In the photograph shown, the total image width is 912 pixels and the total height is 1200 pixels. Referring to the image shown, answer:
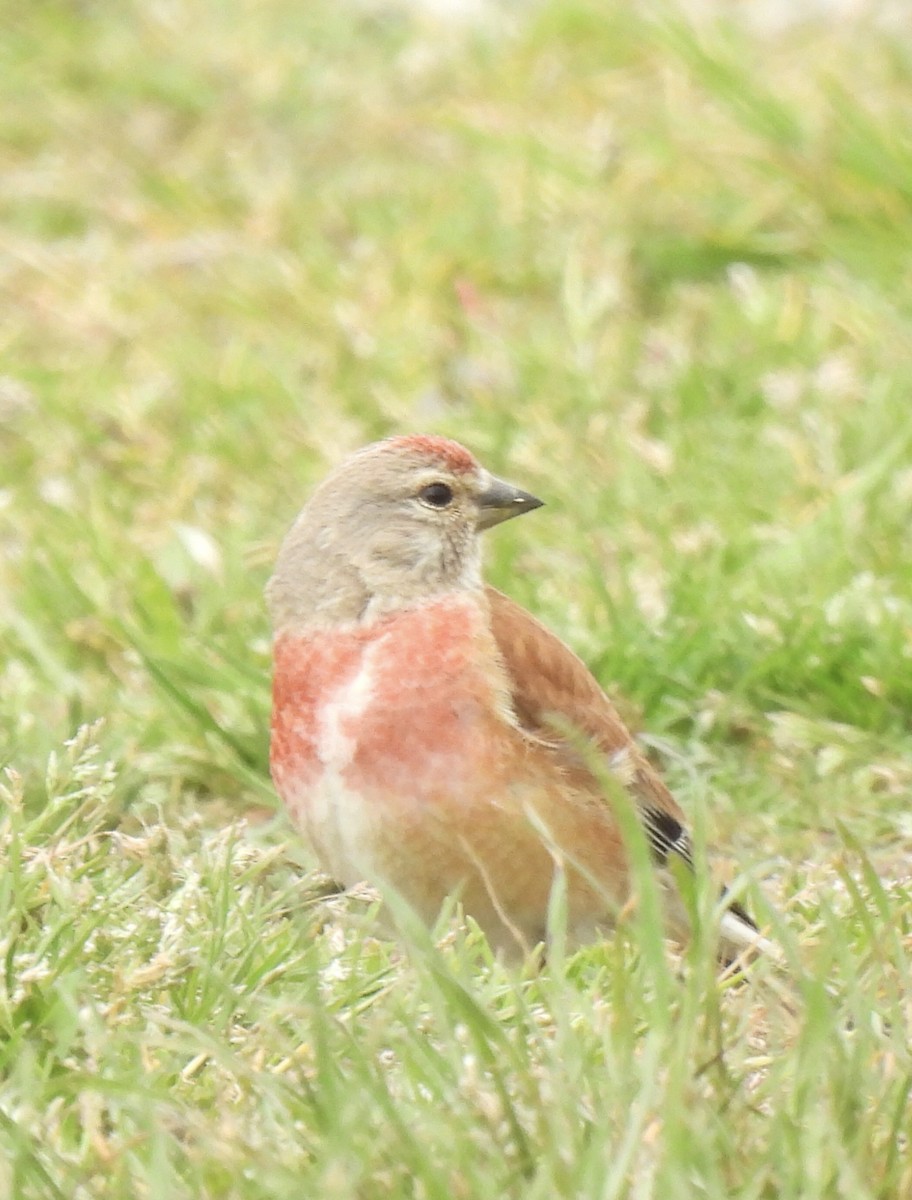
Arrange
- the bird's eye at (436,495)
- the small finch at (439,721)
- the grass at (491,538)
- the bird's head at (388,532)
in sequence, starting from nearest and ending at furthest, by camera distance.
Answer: the grass at (491,538) < the small finch at (439,721) < the bird's head at (388,532) < the bird's eye at (436,495)

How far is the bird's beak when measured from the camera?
13.7ft

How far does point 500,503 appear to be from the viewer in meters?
4.18

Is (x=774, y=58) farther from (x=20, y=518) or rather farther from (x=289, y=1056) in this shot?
(x=289, y=1056)

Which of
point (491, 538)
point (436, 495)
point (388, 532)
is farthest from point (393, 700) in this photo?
point (491, 538)

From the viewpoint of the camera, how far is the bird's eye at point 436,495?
4.10 meters

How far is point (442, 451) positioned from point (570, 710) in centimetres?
60

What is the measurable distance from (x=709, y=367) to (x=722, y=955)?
269cm

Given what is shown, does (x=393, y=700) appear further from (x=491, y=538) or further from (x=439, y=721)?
A: (x=491, y=538)

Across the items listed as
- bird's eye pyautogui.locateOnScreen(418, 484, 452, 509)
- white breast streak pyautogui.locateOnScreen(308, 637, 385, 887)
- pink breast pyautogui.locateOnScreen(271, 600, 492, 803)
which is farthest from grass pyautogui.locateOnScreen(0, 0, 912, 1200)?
bird's eye pyautogui.locateOnScreen(418, 484, 452, 509)

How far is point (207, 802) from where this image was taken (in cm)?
433

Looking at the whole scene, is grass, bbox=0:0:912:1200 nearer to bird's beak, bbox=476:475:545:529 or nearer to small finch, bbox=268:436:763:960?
small finch, bbox=268:436:763:960

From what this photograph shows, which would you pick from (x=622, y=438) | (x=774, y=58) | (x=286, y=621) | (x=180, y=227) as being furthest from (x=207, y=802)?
(x=774, y=58)

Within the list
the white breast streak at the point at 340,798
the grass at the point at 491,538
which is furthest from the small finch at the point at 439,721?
the grass at the point at 491,538

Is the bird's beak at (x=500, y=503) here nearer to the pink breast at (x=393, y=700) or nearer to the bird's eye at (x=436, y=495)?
the bird's eye at (x=436, y=495)
